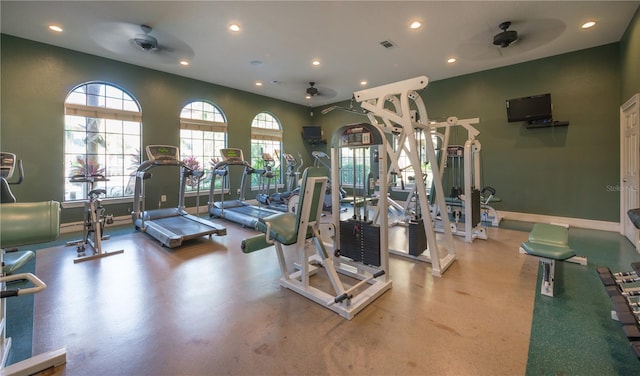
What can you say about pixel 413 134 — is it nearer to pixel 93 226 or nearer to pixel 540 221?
pixel 93 226

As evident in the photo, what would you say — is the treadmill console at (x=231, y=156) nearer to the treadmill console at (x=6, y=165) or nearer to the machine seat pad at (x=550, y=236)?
the treadmill console at (x=6, y=165)

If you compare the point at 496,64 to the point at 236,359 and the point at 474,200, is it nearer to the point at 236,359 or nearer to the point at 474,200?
the point at 474,200

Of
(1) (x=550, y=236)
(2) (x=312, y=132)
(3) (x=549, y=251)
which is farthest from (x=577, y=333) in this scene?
(2) (x=312, y=132)

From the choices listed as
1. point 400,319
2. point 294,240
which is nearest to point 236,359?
point 294,240

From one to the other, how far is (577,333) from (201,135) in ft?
24.5

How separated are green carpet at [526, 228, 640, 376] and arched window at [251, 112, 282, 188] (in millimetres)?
6575

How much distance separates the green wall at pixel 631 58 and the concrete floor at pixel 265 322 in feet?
10.3

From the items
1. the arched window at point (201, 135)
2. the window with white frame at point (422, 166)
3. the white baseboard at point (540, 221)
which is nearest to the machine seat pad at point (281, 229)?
the window with white frame at point (422, 166)

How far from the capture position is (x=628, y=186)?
14.3 feet

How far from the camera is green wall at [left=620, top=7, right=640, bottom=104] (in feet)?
12.5

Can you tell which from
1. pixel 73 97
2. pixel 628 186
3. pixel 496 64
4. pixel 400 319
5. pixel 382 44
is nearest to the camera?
pixel 400 319

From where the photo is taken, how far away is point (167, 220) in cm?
518

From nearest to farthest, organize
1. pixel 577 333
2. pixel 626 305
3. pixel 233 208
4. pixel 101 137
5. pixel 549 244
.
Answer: pixel 626 305 → pixel 577 333 → pixel 549 244 → pixel 101 137 → pixel 233 208

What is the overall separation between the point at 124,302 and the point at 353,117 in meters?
7.48
